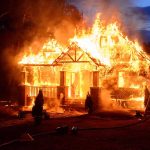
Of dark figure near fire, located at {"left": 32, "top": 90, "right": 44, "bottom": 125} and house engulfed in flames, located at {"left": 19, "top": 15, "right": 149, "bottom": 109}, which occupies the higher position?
house engulfed in flames, located at {"left": 19, "top": 15, "right": 149, "bottom": 109}

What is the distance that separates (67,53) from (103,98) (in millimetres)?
3825

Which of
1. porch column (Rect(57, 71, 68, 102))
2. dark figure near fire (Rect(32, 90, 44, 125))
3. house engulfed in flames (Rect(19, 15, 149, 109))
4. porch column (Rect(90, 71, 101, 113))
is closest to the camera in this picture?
dark figure near fire (Rect(32, 90, 44, 125))

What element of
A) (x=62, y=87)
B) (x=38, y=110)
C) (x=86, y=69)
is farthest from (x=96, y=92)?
(x=38, y=110)

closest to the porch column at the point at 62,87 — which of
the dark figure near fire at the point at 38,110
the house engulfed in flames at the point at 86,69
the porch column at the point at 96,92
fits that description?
the house engulfed in flames at the point at 86,69

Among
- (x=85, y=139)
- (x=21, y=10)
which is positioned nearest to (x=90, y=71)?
(x=21, y=10)

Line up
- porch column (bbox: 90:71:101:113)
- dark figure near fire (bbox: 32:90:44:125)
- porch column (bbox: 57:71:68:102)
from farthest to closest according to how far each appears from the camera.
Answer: porch column (bbox: 57:71:68:102), porch column (bbox: 90:71:101:113), dark figure near fire (bbox: 32:90:44:125)

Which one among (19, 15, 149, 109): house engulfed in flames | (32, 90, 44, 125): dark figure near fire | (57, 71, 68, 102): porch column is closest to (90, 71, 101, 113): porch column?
(19, 15, 149, 109): house engulfed in flames

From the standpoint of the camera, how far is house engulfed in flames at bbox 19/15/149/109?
94.4 feet

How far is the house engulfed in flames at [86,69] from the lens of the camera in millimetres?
28766

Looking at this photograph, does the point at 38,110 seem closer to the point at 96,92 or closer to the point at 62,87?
the point at 96,92

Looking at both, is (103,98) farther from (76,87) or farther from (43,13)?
(43,13)

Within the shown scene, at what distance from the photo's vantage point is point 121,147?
13.9 metres

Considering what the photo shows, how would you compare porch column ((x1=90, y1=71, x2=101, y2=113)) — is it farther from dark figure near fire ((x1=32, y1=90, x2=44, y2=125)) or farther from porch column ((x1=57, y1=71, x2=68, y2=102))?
dark figure near fire ((x1=32, y1=90, x2=44, y2=125))

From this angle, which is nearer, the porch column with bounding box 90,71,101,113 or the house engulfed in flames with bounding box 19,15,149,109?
the porch column with bounding box 90,71,101,113
